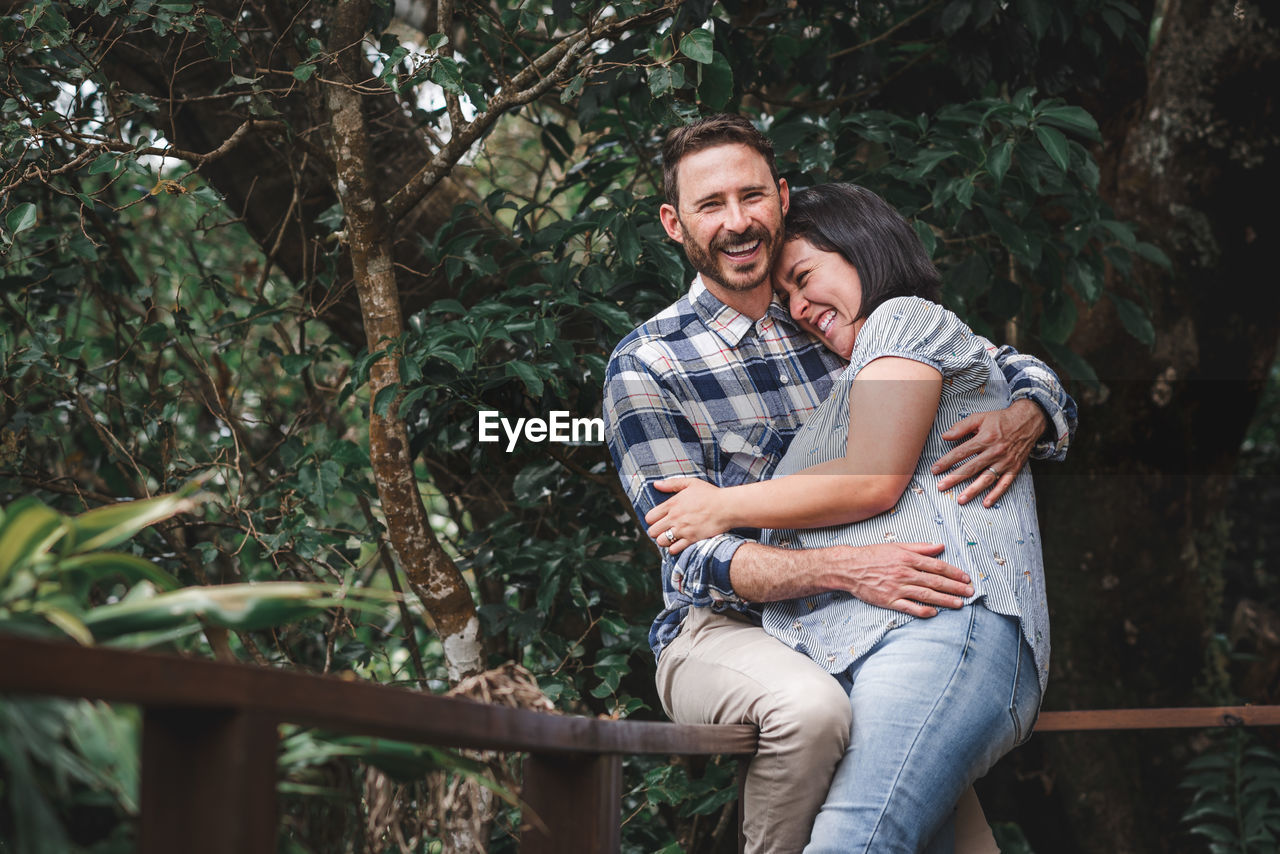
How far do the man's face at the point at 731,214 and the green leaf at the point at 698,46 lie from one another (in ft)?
0.55

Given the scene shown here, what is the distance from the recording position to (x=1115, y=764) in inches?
124

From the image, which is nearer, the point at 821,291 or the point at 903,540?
the point at 903,540

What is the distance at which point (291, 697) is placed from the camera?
707 millimetres

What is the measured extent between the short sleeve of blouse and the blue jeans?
0.34 m

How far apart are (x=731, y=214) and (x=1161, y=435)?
193 cm

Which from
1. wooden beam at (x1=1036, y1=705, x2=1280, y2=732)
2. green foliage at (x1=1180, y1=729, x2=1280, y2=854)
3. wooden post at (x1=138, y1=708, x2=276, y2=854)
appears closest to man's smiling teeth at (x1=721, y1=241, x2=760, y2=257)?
wooden beam at (x1=1036, y1=705, x2=1280, y2=732)

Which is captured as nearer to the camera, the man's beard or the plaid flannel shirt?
the plaid flannel shirt

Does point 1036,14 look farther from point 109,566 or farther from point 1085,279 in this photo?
point 109,566

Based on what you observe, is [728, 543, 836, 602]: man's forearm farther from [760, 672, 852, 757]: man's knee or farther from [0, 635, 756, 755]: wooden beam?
[0, 635, 756, 755]: wooden beam

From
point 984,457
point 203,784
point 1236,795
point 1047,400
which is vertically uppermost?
point 1047,400

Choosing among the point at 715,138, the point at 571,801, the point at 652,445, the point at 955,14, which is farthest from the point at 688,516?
the point at 955,14

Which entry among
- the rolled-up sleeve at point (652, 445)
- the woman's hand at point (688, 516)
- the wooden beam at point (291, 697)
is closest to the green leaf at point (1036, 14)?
the rolled-up sleeve at point (652, 445)

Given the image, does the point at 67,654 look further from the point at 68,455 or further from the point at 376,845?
the point at 68,455

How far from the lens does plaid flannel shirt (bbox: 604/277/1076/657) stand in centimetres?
176
